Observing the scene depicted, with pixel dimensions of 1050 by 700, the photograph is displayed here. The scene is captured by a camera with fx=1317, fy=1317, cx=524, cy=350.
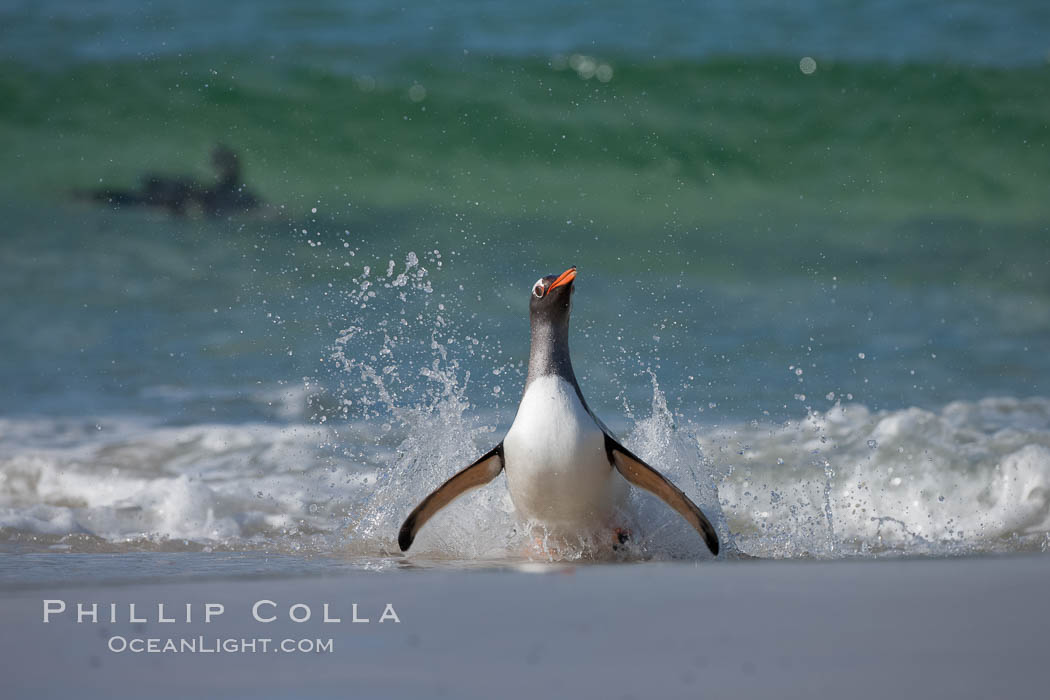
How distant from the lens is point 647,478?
356cm

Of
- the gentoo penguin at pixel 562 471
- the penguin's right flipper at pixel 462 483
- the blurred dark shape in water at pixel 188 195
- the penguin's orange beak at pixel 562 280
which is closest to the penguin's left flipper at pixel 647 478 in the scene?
the gentoo penguin at pixel 562 471

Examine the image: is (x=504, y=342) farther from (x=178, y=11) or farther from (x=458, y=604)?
(x=178, y=11)

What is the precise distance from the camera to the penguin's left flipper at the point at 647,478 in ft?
11.4

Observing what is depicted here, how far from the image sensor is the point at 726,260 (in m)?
8.20

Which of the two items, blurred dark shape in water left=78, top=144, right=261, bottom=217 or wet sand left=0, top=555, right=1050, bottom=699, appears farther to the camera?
blurred dark shape in water left=78, top=144, right=261, bottom=217

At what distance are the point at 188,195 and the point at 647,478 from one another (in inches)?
248

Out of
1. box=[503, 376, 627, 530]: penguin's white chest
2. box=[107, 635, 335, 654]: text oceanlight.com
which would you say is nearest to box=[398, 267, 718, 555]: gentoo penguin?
box=[503, 376, 627, 530]: penguin's white chest

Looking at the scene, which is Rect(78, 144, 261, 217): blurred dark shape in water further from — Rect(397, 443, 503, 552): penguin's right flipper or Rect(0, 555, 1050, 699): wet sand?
Rect(0, 555, 1050, 699): wet sand

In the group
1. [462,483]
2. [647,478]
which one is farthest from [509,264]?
[647,478]

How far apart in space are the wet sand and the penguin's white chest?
504 millimetres

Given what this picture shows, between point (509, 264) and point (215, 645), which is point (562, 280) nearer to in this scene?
point (215, 645)

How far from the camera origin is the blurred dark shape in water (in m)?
8.94

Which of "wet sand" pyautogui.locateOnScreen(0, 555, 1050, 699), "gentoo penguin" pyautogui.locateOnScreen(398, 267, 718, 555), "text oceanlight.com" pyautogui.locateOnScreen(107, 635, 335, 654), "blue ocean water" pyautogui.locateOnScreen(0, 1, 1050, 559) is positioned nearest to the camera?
"wet sand" pyautogui.locateOnScreen(0, 555, 1050, 699)

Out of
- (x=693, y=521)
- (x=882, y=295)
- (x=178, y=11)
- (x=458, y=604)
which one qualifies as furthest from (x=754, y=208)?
(x=458, y=604)
